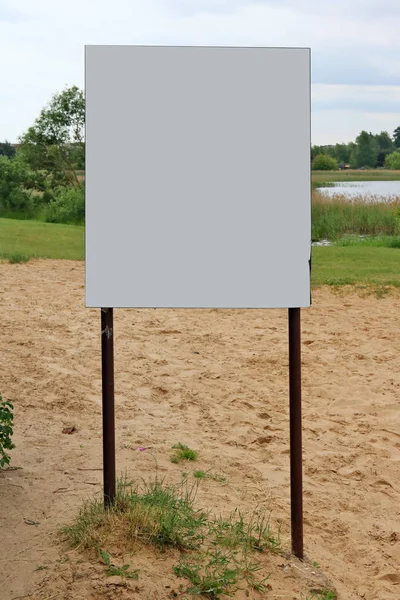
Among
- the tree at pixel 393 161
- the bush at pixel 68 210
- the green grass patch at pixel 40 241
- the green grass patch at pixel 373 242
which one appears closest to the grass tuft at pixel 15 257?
the green grass patch at pixel 40 241

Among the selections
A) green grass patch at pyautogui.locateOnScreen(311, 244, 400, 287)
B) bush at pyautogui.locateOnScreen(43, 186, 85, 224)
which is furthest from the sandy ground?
bush at pyautogui.locateOnScreen(43, 186, 85, 224)

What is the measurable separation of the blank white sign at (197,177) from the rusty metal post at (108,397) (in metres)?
0.14

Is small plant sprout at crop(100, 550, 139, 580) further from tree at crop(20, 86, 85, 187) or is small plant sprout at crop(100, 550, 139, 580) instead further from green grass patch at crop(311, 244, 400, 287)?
tree at crop(20, 86, 85, 187)

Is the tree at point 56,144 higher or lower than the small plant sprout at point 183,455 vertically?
higher

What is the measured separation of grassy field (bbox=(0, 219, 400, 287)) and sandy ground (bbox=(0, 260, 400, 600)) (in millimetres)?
1476

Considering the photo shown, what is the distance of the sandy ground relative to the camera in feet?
11.6

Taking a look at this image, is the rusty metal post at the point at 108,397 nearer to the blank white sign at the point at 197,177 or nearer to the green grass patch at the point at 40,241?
the blank white sign at the point at 197,177

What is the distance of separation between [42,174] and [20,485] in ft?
82.6

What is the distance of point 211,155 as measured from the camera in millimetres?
3215

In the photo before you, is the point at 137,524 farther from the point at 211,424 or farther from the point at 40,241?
the point at 40,241

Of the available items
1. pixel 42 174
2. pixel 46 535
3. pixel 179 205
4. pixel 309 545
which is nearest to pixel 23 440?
pixel 46 535

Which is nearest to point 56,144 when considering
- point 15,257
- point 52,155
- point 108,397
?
point 52,155

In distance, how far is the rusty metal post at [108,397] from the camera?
3.33 metres

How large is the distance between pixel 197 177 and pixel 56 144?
86.6 feet
